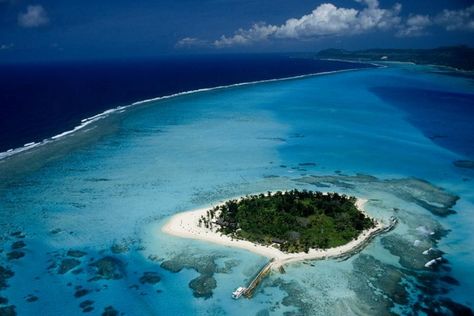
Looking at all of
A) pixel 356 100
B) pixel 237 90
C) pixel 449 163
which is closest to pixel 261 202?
pixel 449 163

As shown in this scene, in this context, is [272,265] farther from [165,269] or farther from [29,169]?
[29,169]

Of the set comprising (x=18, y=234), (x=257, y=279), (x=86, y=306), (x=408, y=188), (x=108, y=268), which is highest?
(x=18, y=234)

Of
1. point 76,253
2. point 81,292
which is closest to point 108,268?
point 81,292

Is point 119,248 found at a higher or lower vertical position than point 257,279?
higher

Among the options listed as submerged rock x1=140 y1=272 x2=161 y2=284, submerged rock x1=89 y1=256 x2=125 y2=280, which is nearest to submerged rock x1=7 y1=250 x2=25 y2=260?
submerged rock x1=89 y1=256 x2=125 y2=280

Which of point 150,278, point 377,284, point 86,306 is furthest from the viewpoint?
point 150,278

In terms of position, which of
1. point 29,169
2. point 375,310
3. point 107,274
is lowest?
point 375,310

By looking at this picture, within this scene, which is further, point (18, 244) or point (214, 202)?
point (214, 202)

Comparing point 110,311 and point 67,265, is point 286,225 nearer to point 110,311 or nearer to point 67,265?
point 110,311
